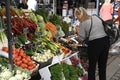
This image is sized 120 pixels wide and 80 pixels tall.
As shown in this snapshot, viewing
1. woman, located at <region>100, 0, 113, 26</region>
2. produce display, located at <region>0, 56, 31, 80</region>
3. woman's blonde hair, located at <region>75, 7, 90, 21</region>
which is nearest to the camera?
produce display, located at <region>0, 56, 31, 80</region>

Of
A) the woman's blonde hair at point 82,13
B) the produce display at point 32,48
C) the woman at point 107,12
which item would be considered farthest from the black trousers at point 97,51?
the woman at point 107,12

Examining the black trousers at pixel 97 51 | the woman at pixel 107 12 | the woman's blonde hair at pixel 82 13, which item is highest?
the woman's blonde hair at pixel 82 13

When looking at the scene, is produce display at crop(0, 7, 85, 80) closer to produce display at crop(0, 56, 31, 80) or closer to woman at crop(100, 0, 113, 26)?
produce display at crop(0, 56, 31, 80)

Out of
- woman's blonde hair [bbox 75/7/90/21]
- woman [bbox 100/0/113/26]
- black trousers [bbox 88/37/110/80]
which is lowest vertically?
black trousers [bbox 88/37/110/80]

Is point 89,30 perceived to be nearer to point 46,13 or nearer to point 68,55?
point 68,55

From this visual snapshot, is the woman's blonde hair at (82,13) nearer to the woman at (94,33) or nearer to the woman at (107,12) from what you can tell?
the woman at (94,33)

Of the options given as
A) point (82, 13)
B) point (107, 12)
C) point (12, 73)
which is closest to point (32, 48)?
point (82, 13)

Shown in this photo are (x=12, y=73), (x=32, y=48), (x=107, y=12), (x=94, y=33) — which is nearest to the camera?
(x=12, y=73)

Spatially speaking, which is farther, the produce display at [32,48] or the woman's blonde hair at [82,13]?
the woman's blonde hair at [82,13]

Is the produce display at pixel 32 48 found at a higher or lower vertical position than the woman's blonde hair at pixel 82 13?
lower

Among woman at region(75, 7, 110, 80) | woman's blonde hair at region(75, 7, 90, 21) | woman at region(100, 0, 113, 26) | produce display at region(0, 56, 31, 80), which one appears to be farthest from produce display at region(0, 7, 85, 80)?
woman at region(100, 0, 113, 26)

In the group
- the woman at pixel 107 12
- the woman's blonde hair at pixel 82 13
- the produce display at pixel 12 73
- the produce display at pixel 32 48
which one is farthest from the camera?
the woman at pixel 107 12

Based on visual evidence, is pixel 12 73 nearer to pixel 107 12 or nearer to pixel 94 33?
pixel 94 33

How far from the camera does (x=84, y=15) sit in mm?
5574
